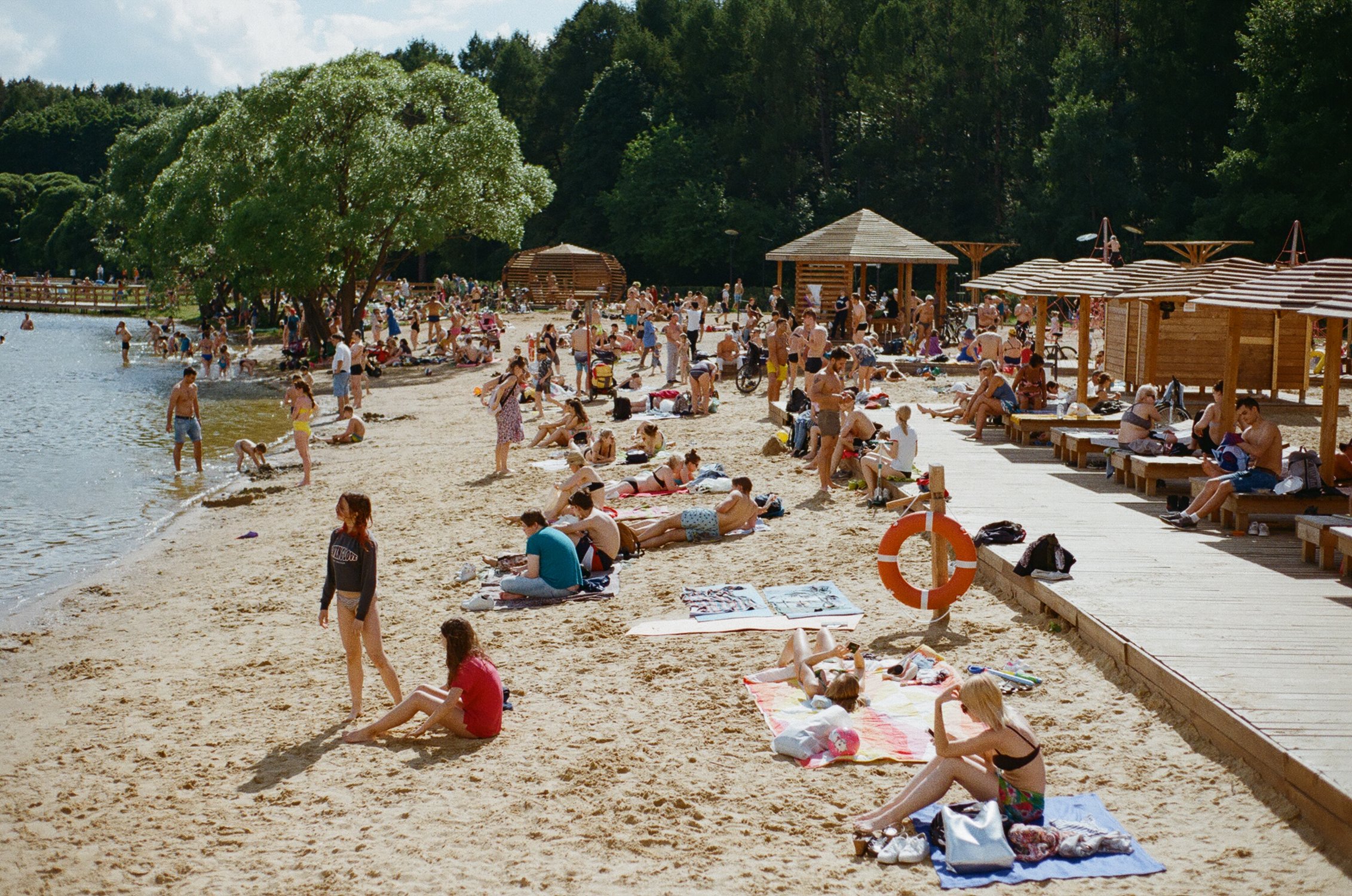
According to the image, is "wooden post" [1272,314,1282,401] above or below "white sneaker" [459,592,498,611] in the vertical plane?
above

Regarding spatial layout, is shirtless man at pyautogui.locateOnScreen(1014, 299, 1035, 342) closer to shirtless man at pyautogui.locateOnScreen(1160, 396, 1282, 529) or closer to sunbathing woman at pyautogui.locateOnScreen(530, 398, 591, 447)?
sunbathing woman at pyautogui.locateOnScreen(530, 398, 591, 447)

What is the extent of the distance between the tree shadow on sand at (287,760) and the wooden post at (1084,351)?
36.9 feet

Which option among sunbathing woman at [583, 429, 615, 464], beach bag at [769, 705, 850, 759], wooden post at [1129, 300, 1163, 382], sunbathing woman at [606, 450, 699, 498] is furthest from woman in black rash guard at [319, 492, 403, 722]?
wooden post at [1129, 300, 1163, 382]

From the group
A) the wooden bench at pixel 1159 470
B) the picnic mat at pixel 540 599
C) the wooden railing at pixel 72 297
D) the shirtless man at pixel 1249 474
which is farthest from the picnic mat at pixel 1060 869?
the wooden railing at pixel 72 297

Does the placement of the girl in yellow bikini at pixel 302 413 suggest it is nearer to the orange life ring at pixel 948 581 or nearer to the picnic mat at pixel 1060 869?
the orange life ring at pixel 948 581

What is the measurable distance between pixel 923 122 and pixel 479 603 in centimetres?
4271

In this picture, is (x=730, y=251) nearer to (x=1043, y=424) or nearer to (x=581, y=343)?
(x=581, y=343)

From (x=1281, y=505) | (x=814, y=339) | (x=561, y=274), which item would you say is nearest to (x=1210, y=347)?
(x=814, y=339)

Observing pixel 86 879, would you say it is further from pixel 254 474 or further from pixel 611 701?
pixel 254 474

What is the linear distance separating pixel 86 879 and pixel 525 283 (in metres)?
45.1

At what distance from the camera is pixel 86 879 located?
18.4 ft

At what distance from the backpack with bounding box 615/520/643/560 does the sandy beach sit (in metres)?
0.17

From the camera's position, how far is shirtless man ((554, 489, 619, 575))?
10.6 m

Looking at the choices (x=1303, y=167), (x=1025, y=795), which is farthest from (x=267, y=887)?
(x=1303, y=167)
